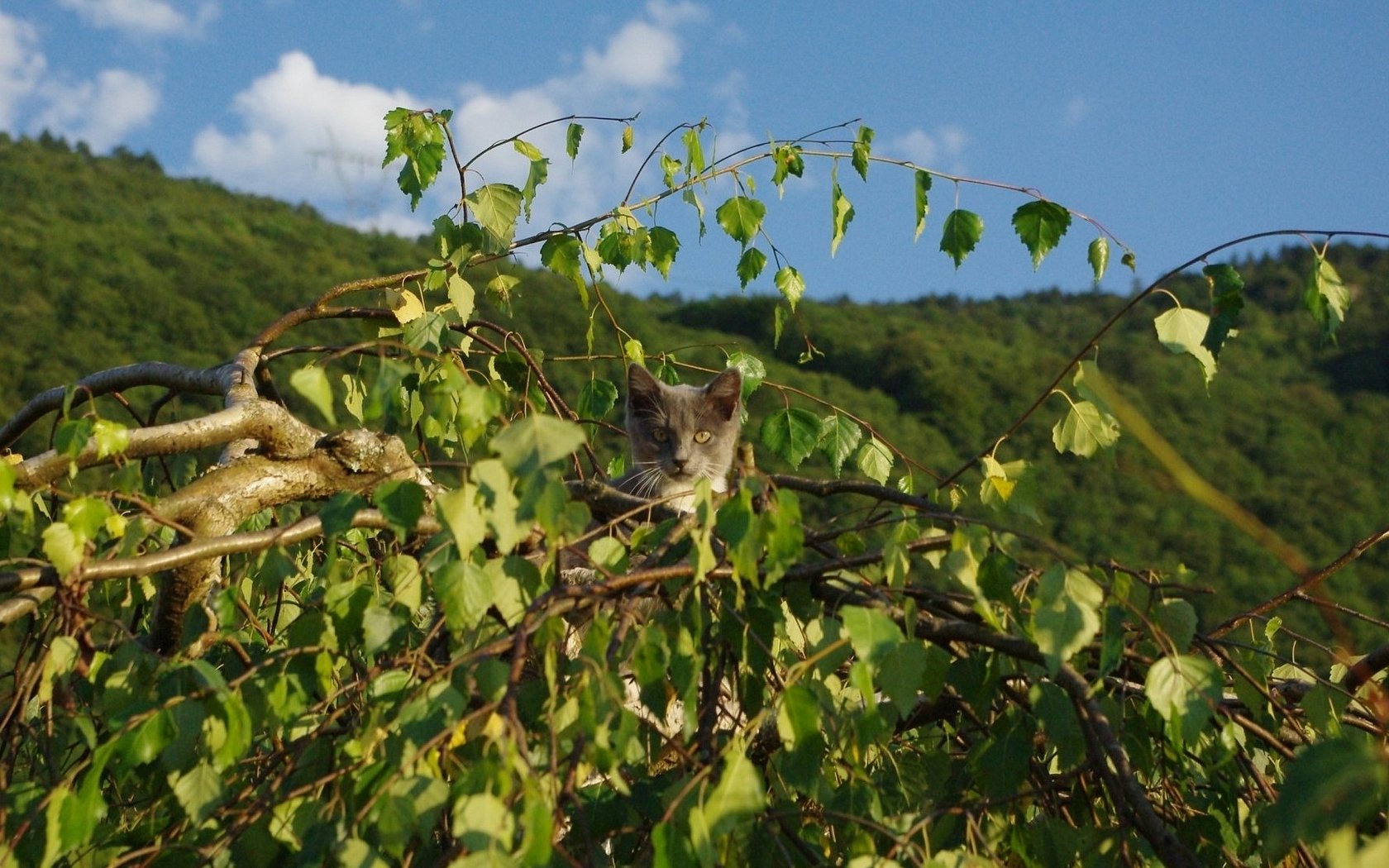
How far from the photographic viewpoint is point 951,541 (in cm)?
229

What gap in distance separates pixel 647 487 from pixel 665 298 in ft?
113

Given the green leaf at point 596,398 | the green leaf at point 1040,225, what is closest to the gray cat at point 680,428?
the green leaf at point 596,398

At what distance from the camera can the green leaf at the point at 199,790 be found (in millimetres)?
2096

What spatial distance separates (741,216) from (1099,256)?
3.44 feet

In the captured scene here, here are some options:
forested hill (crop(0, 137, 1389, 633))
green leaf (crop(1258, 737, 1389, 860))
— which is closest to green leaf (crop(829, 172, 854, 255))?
green leaf (crop(1258, 737, 1389, 860))

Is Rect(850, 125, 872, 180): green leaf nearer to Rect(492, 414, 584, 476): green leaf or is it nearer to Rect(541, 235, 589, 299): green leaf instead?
Rect(541, 235, 589, 299): green leaf

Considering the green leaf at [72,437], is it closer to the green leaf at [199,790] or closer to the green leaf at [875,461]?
the green leaf at [199,790]

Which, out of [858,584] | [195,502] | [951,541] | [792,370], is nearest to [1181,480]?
[951,541]

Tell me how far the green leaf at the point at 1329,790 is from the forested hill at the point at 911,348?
1390 centimetres

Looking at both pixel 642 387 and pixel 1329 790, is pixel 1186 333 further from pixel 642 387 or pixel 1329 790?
pixel 642 387

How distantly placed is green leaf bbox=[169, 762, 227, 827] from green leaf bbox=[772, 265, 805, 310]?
88.4 inches

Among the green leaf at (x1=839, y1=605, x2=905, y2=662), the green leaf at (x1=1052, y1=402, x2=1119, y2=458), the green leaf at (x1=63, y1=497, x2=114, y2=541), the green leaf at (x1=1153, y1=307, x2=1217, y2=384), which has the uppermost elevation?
the green leaf at (x1=1153, y1=307, x2=1217, y2=384)

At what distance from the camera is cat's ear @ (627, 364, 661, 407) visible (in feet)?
19.0

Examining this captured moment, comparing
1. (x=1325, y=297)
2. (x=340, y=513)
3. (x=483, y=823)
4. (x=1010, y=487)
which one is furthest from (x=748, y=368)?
(x=483, y=823)
